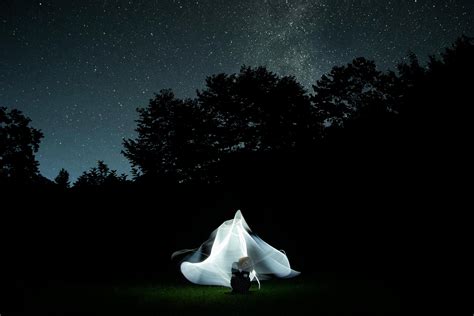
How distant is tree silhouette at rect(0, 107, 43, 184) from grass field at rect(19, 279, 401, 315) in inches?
954

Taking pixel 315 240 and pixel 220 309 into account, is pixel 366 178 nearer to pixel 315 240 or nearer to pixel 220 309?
pixel 315 240

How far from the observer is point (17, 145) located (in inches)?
1278

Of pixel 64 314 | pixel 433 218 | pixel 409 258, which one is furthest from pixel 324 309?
pixel 433 218

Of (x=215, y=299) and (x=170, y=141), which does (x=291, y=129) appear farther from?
(x=215, y=299)

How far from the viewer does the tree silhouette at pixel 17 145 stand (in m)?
32.0

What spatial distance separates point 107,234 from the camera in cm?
2048

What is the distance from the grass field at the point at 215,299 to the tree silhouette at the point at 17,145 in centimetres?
2423

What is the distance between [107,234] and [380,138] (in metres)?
15.5

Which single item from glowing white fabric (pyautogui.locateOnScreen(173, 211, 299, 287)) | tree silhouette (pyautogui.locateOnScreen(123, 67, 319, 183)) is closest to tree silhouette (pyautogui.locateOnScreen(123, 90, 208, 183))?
tree silhouette (pyautogui.locateOnScreen(123, 67, 319, 183))

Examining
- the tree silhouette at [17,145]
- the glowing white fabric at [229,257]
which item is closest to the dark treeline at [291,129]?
the tree silhouette at [17,145]

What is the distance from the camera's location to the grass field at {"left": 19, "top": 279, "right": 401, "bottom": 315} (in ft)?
24.5

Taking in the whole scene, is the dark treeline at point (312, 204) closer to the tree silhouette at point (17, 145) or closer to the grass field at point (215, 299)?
the grass field at point (215, 299)

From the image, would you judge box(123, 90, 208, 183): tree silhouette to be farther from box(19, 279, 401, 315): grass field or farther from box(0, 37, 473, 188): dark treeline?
box(19, 279, 401, 315): grass field

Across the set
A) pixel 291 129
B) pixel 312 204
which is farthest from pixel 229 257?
pixel 291 129
